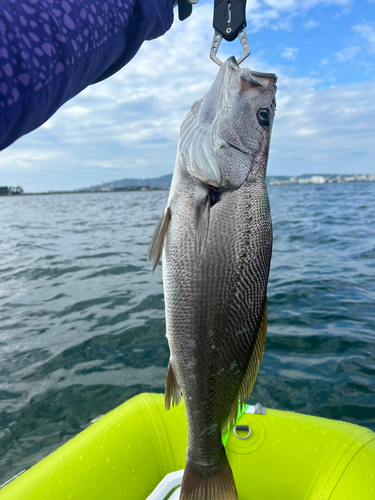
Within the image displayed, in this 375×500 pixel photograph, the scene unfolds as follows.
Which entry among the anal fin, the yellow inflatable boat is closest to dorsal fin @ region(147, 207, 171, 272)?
the anal fin

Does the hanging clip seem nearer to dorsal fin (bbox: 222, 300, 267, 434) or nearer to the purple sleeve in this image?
the purple sleeve

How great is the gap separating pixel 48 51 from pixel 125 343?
4.82m

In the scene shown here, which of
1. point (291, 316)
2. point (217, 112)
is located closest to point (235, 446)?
point (217, 112)

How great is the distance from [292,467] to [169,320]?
1610mm

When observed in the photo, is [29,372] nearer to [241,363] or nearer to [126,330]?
[126,330]

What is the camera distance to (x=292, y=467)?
2.49m

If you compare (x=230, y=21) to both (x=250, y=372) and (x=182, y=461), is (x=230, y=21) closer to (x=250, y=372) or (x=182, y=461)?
(x=250, y=372)

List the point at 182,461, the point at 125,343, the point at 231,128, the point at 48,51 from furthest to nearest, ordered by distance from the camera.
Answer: the point at 125,343
the point at 182,461
the point at 231,128
the point at 48,51

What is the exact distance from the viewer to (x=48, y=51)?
1.09m

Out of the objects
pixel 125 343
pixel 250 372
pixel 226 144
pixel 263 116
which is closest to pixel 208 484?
pixel 250 372

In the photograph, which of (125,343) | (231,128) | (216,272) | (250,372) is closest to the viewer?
(216,272)

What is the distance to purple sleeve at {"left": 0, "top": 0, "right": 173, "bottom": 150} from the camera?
3.24ft

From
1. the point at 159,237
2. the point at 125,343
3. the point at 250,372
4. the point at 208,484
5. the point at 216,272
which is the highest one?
the point at 159,237

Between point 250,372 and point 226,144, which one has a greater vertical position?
point 226,144
